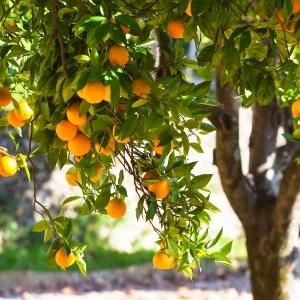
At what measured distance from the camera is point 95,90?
1160 millimetres

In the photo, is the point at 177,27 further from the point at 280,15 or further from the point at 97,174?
the point at 97,174

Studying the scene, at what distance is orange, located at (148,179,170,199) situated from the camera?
147 centimetres

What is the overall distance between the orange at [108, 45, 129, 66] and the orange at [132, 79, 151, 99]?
0.05 meters

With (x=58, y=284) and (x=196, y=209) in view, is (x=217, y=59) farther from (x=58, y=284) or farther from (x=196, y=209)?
(x=58, y=284)

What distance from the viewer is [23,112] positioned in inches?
62.1

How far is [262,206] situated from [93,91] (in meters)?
1.92

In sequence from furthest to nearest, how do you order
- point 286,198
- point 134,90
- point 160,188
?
point 286,198, point 160,188, point 134,90

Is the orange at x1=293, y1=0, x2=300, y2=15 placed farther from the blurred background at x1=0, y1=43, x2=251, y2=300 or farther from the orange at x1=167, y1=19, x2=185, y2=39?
the blurred background at x1=0, y1=43, x2=251, y2=300

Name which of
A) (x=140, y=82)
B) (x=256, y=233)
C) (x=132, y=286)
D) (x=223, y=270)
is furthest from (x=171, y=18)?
(x=223, y=270)

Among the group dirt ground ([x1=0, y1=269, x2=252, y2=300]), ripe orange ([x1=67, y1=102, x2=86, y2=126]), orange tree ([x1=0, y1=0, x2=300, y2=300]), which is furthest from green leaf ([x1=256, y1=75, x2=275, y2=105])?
dirt ground ([x1=0, y1=269, x2=252, y2=300])

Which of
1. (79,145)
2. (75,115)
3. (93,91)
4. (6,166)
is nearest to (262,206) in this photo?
(6,166)

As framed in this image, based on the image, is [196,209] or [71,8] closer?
[71,8]

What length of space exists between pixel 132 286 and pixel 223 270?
2.84ft

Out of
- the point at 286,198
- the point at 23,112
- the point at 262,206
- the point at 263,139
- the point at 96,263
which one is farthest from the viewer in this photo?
the point at 96,263
